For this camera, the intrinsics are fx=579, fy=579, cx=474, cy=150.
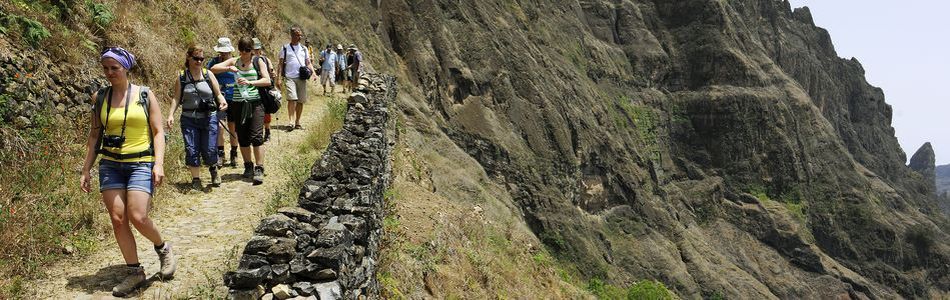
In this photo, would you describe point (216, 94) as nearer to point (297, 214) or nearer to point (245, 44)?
point (245, 44)

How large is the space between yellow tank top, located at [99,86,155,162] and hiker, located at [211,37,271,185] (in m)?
3.14

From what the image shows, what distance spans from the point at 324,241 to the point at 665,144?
257ft

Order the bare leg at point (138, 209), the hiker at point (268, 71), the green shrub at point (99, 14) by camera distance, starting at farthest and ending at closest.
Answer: the green shrub at point (99, 14)
the hiker at point (268, 71)
the bare leg at point (138, 209)

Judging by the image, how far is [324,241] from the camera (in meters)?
4.70

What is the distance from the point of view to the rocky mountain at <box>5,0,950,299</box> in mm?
42375

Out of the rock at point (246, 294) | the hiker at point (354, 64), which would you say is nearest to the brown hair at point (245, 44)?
the rock at point (246, 294)

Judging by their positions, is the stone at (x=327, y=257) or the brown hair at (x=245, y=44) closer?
the stone at (x=327, y=257)

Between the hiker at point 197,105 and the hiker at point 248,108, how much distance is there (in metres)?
0.62

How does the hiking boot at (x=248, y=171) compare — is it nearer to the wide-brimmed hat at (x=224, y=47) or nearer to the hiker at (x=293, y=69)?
the wide-brimmed hat at (x=224, y=47)

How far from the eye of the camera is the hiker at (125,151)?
14.9ft

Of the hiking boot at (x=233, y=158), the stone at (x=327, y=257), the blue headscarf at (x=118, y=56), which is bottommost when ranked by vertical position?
the stone at (x=327, y=257)

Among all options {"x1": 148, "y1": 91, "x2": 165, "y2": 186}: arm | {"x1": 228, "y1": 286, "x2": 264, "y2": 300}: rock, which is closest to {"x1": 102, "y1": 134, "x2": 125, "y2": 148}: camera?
{"x1": 148, "y1": 91, "x2": 165, "y2": 186}: arm

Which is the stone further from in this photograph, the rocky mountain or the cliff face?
the cliff face

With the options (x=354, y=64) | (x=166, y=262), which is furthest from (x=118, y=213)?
(x=354, y=64)
